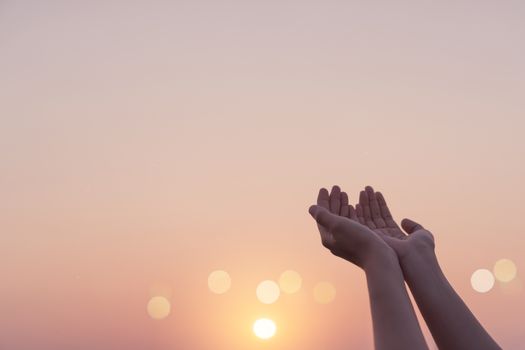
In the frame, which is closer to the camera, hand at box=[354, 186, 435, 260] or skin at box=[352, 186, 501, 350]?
skin at box=[352, 186, 501, 350]

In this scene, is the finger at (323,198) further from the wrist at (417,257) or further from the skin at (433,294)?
the wrist at (417,257)

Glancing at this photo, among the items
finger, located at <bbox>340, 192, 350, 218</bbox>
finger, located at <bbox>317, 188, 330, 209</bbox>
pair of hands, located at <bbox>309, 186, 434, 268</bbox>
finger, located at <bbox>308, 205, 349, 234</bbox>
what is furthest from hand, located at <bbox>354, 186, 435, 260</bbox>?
finger, located at <bbox>308, 205, 349, 234</bbox>

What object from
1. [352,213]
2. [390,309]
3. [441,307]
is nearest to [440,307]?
[441,307]

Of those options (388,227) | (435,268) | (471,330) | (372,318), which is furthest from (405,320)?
(388,227)

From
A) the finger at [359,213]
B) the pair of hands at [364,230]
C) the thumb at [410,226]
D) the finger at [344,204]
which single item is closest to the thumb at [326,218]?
the pair of hands at [364,230]

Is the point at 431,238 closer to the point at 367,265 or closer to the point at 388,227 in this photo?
the point at 388,227

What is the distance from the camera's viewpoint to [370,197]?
4.66 meters

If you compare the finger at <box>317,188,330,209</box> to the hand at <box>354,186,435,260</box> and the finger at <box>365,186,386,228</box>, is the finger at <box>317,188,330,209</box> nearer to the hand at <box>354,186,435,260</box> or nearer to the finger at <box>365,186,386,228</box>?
the hand at <box>354,186,435,260</box>

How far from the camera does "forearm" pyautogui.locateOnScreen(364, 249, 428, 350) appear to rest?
2869 millimetres

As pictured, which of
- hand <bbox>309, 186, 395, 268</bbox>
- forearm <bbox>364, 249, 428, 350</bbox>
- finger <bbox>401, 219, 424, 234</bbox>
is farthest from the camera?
finger <bbox>401, 219, 424, 234</bbox>

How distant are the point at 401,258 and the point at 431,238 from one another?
1.47 ft

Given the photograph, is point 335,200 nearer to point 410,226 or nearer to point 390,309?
point 410,226

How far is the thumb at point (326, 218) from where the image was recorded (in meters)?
3.91

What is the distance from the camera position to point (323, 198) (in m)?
4.44
